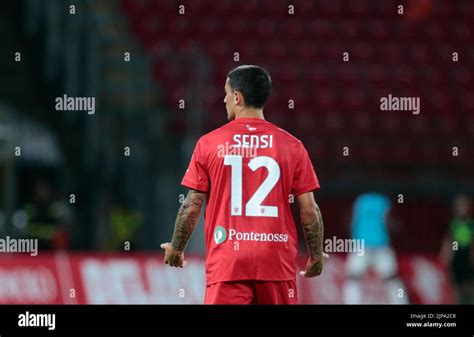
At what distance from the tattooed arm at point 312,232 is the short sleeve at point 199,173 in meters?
0.50

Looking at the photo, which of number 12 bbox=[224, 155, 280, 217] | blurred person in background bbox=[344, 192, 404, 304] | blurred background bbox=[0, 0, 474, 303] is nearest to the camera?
number 12 bbox=[224, 155, 280, 217]

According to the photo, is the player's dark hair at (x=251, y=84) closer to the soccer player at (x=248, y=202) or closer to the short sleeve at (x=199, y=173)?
the soccer player at (x=248, y=202)

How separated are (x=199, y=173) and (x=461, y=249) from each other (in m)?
8.25

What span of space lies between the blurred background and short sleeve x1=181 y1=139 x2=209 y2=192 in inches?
226

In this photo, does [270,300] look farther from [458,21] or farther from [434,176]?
[458,21]

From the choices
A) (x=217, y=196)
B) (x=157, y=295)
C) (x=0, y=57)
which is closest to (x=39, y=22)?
(x=0, y=57)

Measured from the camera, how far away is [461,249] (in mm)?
14000

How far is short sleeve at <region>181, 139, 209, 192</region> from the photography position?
6254 millimetres

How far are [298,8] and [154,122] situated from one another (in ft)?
13.6

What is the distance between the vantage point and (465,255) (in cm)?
1407

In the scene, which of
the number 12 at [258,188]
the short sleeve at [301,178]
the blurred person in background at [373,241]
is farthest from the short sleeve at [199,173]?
the blurred person in background at [373,241]

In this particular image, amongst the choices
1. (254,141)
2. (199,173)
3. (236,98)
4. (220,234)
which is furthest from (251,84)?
(220,234)

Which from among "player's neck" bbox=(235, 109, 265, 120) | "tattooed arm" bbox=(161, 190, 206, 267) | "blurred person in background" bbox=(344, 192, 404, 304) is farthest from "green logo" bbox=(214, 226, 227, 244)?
"blurred person in background" bbox=(344, 192, 404, 304)
